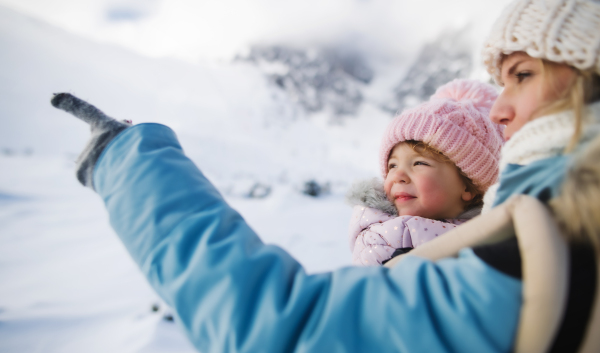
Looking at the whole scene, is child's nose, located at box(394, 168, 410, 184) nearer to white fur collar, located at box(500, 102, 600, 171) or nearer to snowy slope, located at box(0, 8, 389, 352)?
white fur collar, located at box(500, 102, 600, 171)

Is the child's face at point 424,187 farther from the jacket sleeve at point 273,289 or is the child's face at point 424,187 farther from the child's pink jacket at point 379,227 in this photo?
the jacket sleeve at point 273,289

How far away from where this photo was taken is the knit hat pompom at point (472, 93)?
1436mm

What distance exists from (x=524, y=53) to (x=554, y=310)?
70 centimetres

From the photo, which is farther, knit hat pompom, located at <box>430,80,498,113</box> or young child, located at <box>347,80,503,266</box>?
knit hat pompom, located at <box>430,80,498,113</box>

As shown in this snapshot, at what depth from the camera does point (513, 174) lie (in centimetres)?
67

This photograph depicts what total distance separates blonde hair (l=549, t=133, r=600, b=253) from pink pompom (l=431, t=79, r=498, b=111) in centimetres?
100

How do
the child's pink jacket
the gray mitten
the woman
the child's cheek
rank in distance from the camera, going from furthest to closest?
the child's cheek < the child's pink jacket < the gray mitten < the woman

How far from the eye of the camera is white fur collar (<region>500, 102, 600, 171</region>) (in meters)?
0.60

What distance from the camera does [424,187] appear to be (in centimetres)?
122

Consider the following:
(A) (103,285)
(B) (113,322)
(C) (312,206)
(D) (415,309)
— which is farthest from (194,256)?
(C) (312,206)

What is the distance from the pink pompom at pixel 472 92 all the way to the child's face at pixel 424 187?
410 millimetres

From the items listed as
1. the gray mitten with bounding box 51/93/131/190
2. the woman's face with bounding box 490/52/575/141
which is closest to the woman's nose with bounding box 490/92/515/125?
the woman's face with bounding box 490/52/575/141

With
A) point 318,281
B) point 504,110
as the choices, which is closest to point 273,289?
point 318,281

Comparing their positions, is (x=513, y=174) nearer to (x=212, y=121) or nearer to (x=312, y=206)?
(x=312, y=206)
